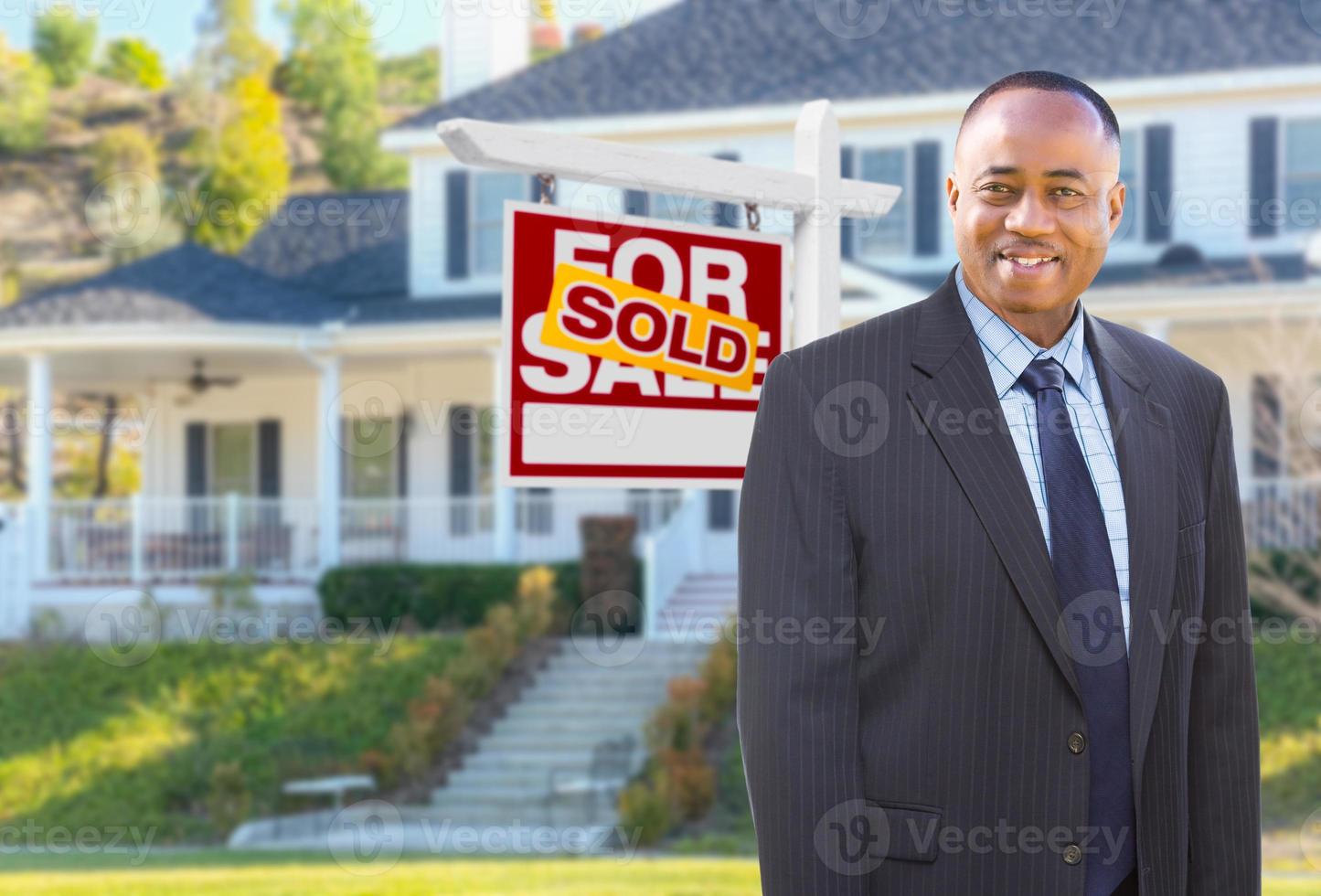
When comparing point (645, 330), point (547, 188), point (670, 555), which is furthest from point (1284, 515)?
point (547, 188)

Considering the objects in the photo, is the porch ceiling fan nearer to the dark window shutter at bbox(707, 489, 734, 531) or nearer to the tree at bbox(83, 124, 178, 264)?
the dark window shutter at bbox(707, 489, 734, 531)

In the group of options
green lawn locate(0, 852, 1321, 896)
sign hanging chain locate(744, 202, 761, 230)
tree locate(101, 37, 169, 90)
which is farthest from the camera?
tree locate(101, 37, 169, 90)

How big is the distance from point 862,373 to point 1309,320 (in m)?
15.9

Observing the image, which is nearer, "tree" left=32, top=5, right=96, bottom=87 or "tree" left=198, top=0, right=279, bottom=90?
"tree" left=198, top=0, right=279, bottom=90

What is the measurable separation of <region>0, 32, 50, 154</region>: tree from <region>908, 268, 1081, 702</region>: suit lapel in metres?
61.5

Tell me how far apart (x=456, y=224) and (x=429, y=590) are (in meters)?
5.30

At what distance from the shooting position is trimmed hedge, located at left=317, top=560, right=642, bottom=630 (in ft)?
60.1

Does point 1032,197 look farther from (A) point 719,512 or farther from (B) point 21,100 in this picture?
(B) point 21,100

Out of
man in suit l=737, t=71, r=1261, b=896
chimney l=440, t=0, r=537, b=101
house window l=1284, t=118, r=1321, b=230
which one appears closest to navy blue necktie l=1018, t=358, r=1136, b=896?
man in suit l=737, t=71, r=1261, b=896

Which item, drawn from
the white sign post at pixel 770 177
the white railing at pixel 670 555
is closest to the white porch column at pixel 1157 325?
the white railing at pixel 670 555

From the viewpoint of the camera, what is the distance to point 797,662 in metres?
2.46

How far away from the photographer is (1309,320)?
17.2 m

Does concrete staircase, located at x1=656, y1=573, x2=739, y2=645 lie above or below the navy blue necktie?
below

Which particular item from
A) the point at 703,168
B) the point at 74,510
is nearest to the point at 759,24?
the point at 74,510
